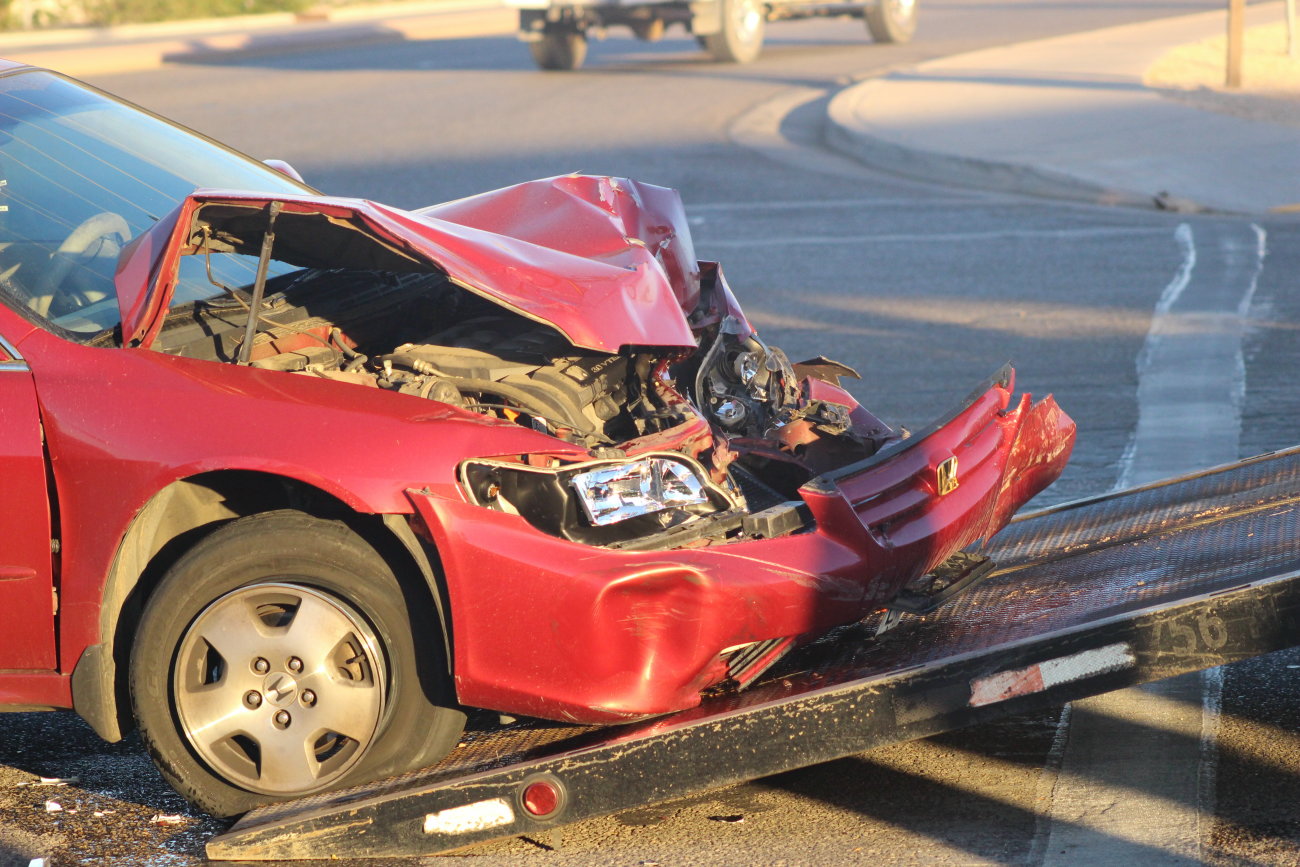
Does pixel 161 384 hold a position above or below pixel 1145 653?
above

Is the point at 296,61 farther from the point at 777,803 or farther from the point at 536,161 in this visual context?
the point at 777,803

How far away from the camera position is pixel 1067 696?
136 inches

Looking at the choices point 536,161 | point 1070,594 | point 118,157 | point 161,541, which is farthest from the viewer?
point 536,161

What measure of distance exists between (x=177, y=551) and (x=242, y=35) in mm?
27794

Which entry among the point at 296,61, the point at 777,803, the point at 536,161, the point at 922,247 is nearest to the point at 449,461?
the point at 777,803

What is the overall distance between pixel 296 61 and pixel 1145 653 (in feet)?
80.4

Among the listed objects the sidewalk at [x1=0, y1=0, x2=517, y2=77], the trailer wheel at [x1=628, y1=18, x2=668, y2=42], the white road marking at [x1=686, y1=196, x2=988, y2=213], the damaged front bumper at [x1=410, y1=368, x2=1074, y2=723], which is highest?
the damaged front bumper at [x1=410, y1=368, x2=1074, y2=723]

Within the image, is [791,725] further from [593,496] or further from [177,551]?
[177,551]

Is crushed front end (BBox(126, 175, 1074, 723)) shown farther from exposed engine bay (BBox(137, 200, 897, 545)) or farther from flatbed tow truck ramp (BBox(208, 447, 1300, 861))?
flatbed tow truck ramp (BBox(208, 447, 1300, 861))

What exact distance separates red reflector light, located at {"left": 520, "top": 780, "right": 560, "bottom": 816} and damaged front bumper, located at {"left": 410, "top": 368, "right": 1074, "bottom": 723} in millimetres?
177

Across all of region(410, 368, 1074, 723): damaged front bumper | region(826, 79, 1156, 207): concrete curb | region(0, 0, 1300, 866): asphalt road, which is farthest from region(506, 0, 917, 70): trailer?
region(410, 368, 1074, 723): damaged front bumper

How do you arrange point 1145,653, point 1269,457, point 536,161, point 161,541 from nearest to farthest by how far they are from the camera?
point 1145,653, point 161,541, point 1269,457, point 536,161

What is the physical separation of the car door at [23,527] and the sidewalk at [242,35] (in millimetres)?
21452

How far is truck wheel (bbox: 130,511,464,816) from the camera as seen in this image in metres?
3.56
